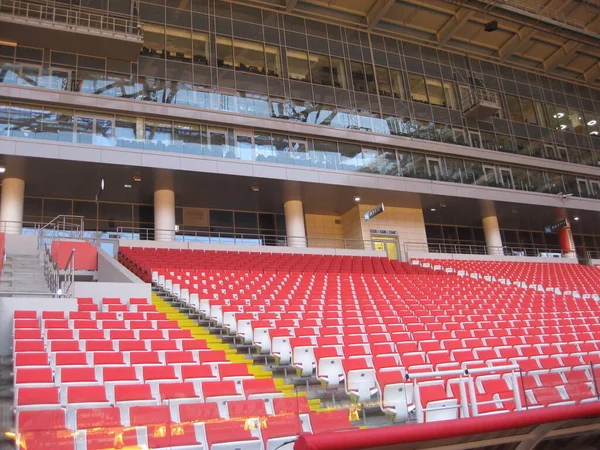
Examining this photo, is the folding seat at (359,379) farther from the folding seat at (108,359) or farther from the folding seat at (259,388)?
the folding seat at (108,359)

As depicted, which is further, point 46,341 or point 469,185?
point 469,185

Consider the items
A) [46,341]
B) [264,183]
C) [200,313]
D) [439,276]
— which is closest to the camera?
[46,341]

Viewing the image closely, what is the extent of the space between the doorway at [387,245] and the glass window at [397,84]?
656 cm

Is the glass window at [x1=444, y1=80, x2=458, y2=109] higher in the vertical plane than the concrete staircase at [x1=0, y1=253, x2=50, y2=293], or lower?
higher

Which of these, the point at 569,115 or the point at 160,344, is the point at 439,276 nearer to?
Result: the point at 160,344

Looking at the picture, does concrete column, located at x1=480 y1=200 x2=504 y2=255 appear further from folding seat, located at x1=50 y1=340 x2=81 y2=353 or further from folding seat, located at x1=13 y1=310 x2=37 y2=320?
folding seat, located at x1=50 y1=340 x2=81 y2=353

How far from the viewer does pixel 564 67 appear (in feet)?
102

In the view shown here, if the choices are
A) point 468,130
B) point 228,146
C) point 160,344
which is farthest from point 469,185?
point 160,344

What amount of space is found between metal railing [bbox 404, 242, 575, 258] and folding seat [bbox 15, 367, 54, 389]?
19913mm

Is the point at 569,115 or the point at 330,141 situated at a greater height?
the point at 569,115

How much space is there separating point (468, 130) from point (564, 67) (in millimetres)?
10015

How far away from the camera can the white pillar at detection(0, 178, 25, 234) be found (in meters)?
18.1

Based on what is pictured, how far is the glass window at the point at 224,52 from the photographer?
21578 millimetres

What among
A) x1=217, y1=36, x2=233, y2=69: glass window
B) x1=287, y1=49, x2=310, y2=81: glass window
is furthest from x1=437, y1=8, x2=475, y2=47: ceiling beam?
x1=217, y1=36, x2=233, y2=69: glass window
